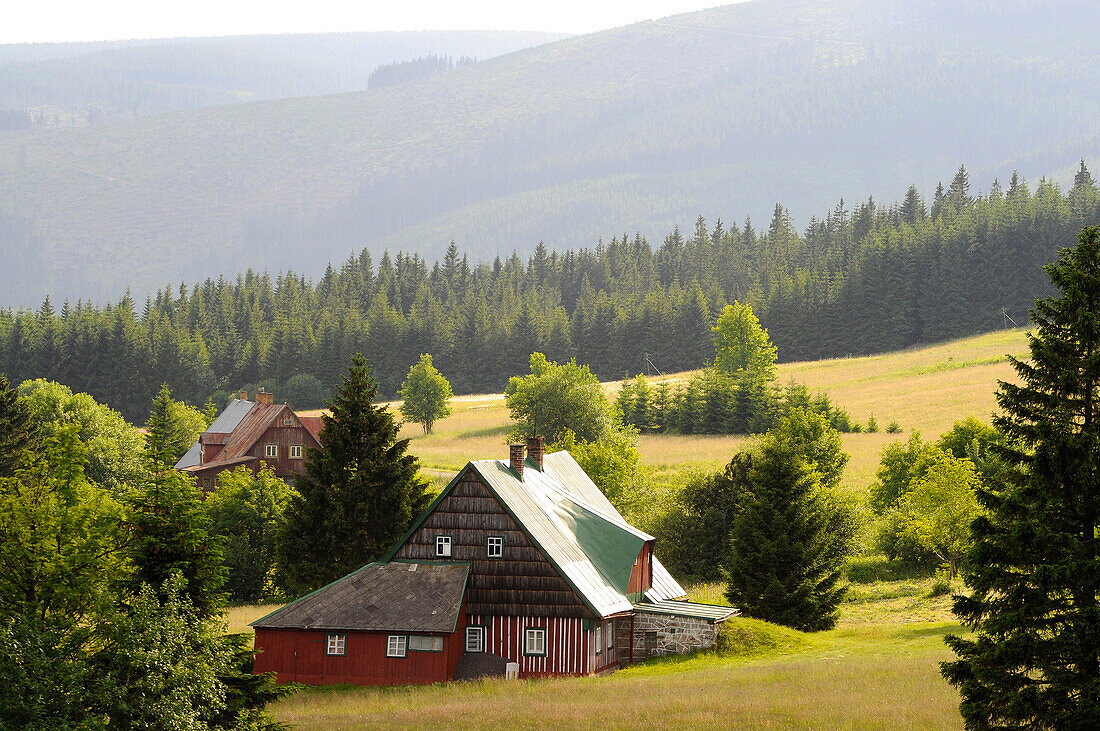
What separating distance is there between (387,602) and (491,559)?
402cm

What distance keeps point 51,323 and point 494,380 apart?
69756 millimetres

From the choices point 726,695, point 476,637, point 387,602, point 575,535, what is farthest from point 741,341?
point 726,695

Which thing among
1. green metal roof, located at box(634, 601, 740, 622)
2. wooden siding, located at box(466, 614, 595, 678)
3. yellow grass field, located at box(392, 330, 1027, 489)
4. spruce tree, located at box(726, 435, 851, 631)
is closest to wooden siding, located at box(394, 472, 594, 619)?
wooden siding, located at box(466, 614, 595, 678)

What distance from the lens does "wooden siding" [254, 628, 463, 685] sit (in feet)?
128

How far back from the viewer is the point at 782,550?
4562cm

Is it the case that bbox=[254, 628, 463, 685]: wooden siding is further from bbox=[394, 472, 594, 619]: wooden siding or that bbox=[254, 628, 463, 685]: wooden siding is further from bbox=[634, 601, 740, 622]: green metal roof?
bbox=[634, 601, 740, 622]: green metal roof

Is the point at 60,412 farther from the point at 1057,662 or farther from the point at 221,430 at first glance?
the point at 1057,662

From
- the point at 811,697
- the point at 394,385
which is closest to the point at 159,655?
the point at 811,697

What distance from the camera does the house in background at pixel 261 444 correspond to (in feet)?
274

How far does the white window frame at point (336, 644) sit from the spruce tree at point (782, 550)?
16.2 metres

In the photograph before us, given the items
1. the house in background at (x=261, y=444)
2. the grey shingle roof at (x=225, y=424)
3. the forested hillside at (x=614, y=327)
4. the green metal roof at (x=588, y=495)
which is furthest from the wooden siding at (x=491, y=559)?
the forested hillside at (x=614, y=327)

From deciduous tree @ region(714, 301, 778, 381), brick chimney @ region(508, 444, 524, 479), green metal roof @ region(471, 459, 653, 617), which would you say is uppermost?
deciduous tree @ region(714, 301, 778, 381)

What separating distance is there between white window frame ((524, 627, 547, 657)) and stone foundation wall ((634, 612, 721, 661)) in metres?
4.05

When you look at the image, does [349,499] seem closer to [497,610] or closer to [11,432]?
[497,610]
